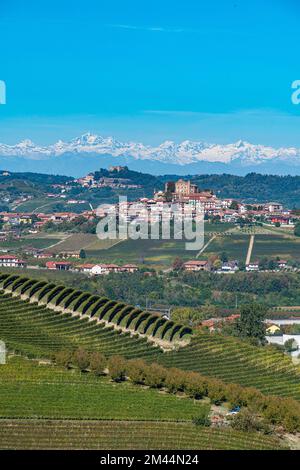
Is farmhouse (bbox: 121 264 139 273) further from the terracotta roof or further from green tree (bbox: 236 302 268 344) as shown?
green tree (bbox: 236 302 268 344)

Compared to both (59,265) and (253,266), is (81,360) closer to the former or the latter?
(59,265)

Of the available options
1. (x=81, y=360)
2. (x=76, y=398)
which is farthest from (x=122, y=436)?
(x=81, y=360)

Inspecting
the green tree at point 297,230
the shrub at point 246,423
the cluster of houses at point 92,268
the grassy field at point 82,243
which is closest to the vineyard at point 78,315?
the shrub at point 246,423

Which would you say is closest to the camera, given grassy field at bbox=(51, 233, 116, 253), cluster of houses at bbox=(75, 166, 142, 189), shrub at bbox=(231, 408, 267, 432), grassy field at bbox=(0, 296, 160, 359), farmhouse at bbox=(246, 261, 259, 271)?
shrub at bbox=(231, 408, 267, 432)

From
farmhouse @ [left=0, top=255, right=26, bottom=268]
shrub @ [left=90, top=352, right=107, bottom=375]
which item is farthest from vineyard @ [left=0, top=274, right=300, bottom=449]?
farmhouse @ [left=0, top=255, right=26, bottom=268]

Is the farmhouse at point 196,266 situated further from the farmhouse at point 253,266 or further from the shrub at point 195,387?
the shrub at point 195,387

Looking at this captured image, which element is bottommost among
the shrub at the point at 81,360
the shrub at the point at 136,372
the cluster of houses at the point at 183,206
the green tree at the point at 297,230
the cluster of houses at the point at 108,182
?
the shrub at the point at 136,372
